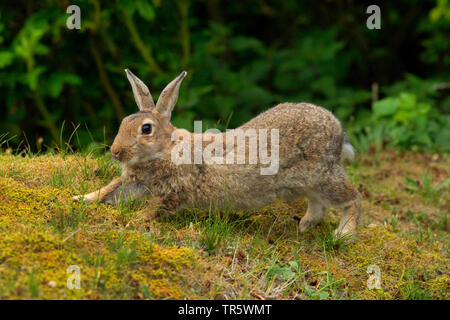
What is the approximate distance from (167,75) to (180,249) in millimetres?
4409

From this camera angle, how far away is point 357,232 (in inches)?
207

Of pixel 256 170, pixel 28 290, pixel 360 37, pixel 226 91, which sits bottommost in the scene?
pixel 28 290

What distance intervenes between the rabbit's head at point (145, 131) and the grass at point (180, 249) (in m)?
0.44

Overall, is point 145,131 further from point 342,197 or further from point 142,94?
point 342,197

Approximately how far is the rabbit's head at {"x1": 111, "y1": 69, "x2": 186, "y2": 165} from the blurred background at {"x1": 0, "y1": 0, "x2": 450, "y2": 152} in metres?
1.60

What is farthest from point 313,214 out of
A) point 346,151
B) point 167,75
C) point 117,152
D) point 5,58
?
point 5,58

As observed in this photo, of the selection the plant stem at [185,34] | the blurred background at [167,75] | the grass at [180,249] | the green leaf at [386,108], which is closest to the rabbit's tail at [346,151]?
the grass at [180,249]

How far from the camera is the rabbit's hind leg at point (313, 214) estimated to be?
527 cm

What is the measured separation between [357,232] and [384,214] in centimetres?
107

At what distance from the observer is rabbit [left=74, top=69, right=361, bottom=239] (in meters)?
4.75

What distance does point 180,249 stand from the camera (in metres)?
4.10

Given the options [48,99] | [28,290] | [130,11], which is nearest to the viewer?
[28,290]

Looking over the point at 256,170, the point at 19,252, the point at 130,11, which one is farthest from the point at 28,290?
the point at 130,11
